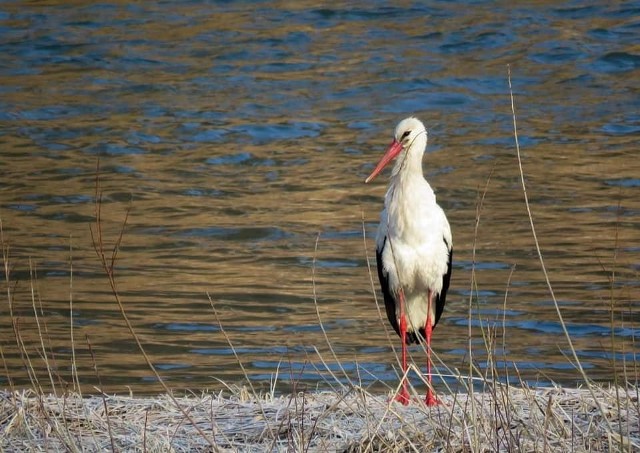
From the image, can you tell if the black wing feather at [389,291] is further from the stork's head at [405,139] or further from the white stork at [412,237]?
the stork's head at [405,139]

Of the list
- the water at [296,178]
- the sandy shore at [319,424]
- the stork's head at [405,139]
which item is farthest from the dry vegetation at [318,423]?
the stork's head at [405,139]

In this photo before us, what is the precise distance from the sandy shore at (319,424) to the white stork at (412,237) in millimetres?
1244

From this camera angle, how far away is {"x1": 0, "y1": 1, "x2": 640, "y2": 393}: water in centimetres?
909

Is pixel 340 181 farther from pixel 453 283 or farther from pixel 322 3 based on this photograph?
pixel 322 3

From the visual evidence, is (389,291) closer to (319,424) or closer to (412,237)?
(412,237)

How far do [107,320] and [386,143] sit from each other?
7.03 metres

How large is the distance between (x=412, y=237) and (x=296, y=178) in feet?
26.0

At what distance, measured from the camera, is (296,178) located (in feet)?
48.8

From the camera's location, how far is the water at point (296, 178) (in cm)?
909

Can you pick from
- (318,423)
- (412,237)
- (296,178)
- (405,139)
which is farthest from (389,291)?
(296,178)

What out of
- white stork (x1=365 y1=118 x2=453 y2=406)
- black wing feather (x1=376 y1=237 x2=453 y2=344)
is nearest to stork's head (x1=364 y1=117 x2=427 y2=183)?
white stork (x1=365 y1=118 x2=453 y2=406)

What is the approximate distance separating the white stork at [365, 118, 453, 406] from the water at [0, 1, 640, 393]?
0.43m

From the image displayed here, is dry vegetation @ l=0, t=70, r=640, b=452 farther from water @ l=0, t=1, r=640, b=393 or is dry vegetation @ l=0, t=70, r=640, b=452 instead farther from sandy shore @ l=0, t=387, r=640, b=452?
water @ l=0, t=1, r=640, b=393

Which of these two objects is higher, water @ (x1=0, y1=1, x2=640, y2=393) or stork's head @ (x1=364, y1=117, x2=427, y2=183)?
stork's head @ (x1=364, y1=117, x2=427, y2=183)
